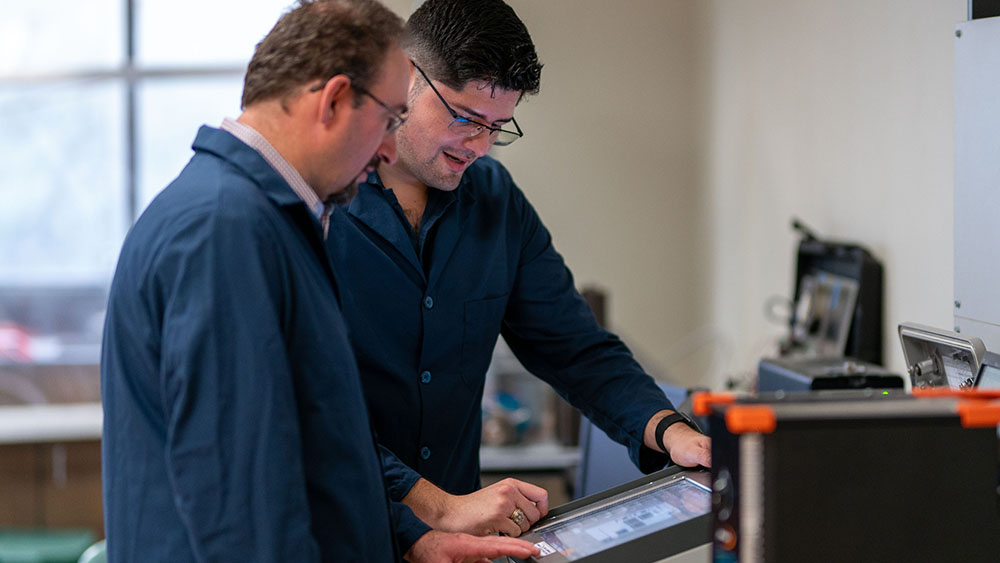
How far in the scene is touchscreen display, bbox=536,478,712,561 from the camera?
99 centimetres

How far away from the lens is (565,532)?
1.10m

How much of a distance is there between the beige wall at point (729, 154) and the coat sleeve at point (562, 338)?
0.89 meters

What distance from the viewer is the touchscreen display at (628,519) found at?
990 millimetres

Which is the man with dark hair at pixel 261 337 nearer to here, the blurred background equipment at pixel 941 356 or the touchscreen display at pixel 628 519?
the touchscreen display at pixel 628 519

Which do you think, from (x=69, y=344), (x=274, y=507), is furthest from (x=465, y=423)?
(x=69, y=344)

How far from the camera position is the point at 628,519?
1050mm

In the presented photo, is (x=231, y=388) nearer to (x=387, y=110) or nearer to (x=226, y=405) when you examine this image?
(x=226, y=405)

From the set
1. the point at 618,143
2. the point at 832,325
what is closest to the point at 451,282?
the point at 832,325

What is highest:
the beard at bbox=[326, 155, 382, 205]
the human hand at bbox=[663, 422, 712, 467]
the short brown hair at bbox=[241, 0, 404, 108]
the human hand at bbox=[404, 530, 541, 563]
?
the short brown hair at bbox=[241, 0, 404, 108]

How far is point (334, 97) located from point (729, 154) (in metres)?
3.30

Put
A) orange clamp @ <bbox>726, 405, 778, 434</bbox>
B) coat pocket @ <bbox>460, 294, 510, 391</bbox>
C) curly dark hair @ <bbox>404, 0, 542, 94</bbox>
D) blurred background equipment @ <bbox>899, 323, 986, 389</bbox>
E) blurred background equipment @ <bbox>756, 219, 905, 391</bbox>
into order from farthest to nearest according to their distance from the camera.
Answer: blurred background equipment @ <bbox>756, 219, 905, 391</bbox>
coat pocket @ <bbox>460, 294, 510, 391</bbox>
curly dark hair @ <bbox>404, 0, 542, 94</bbox>
blurred background equipment @ <bbox>899, 323, 986, 389</bbox>
orange clamp @ <bbox>726, 405, 778, 434</bbox>

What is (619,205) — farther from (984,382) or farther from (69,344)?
(984,382)

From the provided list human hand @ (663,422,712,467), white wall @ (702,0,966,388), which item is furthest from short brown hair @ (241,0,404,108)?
white wall @ (702,0,966,388)

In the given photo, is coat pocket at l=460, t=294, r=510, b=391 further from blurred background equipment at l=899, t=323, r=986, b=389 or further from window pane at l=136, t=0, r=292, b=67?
window pane at l=136, t=0, r=292, b=67
